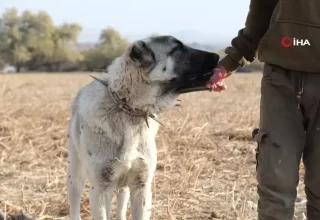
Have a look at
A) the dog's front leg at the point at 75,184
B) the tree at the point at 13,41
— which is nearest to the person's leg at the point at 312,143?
the dog's front leg at the point at 75,184

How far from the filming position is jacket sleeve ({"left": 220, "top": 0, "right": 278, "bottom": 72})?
3240mm

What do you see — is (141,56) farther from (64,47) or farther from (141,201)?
(64,47)

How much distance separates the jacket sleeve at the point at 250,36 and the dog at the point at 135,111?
3.9 inches

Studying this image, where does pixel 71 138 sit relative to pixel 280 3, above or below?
below

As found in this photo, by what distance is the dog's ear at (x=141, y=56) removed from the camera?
3.31 metres

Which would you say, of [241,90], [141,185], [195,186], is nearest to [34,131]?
[195,186]

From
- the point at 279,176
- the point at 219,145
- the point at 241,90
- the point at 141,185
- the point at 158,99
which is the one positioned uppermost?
the point at 158,99

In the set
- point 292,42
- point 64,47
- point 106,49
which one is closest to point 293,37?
point 292,42

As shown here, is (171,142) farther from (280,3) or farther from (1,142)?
(280,3)

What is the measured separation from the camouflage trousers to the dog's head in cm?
51

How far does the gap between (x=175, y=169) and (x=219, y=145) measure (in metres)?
1.50

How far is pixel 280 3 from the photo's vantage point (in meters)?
2.95

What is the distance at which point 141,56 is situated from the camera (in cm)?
332

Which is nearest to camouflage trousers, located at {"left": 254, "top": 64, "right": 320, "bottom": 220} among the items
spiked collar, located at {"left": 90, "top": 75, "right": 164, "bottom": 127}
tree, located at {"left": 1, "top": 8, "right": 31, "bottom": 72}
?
spiked collar, located at {"left": 90, "top": 75, "right": 164, "bottom": 127}
